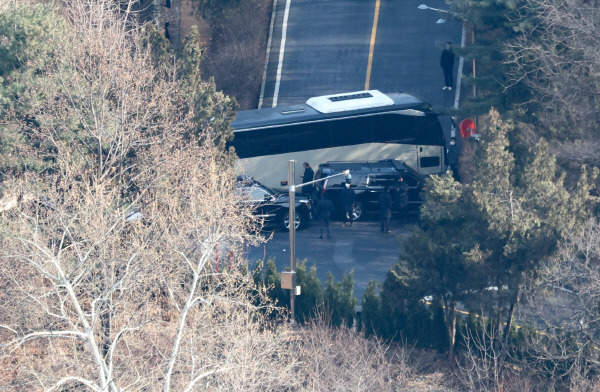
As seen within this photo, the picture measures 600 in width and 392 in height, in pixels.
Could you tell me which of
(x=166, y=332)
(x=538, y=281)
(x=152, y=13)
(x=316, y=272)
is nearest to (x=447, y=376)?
(x=538, y=281)

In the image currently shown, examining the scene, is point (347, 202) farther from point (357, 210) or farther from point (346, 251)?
point (346, 251)

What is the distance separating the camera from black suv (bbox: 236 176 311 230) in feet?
79.8

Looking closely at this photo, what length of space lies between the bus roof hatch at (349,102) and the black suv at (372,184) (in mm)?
1970

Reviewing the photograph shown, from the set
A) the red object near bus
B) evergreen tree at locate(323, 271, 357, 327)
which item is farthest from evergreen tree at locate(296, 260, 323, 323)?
the red object near bus

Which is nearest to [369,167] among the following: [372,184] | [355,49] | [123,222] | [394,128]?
[372,184]

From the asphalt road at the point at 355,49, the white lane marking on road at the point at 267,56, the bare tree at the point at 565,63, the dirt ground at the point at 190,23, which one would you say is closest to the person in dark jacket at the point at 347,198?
the bare tree at the point at 565,63

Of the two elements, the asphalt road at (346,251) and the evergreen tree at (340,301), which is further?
the asphalt road at (346,251)

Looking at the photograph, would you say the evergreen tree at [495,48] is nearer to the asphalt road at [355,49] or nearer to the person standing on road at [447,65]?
the person standing on road at [447,65]

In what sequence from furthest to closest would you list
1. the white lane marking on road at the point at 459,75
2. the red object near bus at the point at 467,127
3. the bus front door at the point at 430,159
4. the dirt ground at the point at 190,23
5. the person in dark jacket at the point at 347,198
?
the dirt ground at the point at 190,23 → the white lane marking on road at the point at 459,75 → the bus front door at the point at 430,159 → the person in dark jacket at the point at 347,198 → the red object near bus at the point at 467,127

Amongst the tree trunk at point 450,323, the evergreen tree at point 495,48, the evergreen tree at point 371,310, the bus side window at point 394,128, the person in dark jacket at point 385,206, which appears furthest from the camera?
the bus side window at point 394,128

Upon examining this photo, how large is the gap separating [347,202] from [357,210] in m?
1.06

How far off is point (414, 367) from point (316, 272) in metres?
4.50

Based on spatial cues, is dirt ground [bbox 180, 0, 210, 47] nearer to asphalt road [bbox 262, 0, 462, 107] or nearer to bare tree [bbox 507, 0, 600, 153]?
asphalt road [bbox 262, 0, 462, 107]

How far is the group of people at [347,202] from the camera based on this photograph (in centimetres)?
2436
